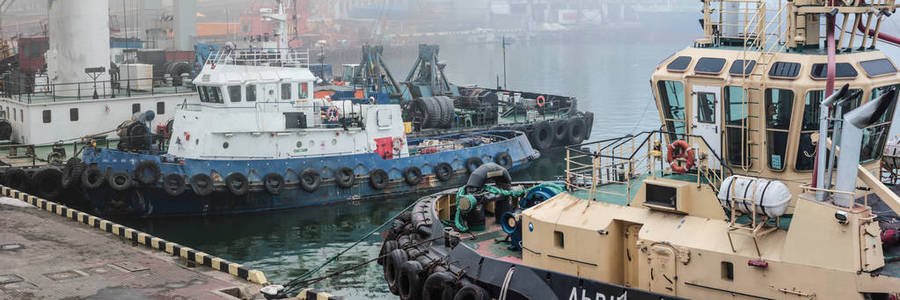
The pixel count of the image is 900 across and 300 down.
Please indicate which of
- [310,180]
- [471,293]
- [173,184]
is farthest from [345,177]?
[471,293]

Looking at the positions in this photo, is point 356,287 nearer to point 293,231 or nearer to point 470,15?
point 293,231

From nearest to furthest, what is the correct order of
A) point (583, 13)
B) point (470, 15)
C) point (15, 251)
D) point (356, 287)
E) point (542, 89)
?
point (15, 251)
point (356, 287)
point (542, 89)
point (470, 15)
point (583, 13)

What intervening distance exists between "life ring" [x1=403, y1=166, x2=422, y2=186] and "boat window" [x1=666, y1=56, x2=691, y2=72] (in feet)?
57.4

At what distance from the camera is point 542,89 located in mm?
75688

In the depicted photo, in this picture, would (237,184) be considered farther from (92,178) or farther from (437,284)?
(437,284)

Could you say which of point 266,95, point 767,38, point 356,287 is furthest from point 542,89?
point 767,38

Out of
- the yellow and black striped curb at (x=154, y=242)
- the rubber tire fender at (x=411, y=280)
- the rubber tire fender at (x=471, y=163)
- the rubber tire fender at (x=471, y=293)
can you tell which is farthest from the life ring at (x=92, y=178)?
the rubber tire fender at (x=471, y=293)

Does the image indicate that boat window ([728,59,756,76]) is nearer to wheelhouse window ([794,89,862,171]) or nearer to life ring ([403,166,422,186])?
wheelhouse window ([794,89,862,171])

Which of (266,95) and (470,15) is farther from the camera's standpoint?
(470,15)

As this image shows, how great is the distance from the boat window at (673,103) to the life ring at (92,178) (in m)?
17.5

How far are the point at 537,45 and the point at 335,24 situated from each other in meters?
48.6

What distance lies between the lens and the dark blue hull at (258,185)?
2588 centimetres

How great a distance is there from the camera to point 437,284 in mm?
13320

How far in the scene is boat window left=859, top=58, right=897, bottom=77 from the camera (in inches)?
445
